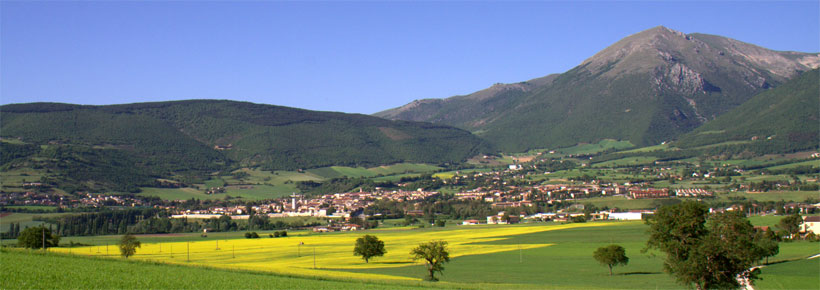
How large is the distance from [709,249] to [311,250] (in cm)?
3946

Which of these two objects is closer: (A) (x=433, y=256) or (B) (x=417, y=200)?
(A) (x=433, y=256)

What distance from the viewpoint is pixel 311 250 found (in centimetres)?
7006

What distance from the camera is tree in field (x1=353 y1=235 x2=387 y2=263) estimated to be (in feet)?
205

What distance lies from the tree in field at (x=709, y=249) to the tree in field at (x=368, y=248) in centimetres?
2644

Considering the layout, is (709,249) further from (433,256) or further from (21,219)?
(21,219)

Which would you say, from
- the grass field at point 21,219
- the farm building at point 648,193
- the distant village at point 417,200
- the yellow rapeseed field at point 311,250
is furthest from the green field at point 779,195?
the grass field at point 21,219

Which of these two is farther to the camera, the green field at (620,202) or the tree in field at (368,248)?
the green field at (620,202)

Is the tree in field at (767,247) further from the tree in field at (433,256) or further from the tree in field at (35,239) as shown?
the tree in field at (35,239)

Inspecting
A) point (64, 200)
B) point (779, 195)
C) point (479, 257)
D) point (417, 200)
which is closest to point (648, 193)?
point (779, 195)

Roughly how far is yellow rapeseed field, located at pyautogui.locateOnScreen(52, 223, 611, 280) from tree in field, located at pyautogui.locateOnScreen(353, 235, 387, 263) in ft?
1.95

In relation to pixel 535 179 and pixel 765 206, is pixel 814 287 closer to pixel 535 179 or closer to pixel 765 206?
pixel 765 206

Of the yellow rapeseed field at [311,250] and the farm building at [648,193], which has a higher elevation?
the farm building at [648,193]

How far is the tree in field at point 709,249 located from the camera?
39156 millimetres

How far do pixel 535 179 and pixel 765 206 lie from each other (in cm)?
8453
